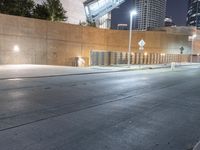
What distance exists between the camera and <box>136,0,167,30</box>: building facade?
13432 centimetres

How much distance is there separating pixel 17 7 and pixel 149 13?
118676 millimetres

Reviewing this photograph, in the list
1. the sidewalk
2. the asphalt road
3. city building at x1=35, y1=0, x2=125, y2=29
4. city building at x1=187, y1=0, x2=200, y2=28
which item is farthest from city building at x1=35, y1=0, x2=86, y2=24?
city building at x1=187, y1=0, x2=200, y2=28

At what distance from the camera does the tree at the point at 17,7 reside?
34938 millimetres

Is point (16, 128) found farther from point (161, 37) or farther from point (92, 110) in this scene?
point (161, 37)

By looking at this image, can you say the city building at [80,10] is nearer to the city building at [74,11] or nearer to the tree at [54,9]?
the city building at [74,11]

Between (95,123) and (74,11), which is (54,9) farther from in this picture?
(95,123)

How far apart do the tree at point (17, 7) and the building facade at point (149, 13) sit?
318 ft

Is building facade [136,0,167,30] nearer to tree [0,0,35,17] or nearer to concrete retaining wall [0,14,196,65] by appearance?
concrete retaining wall [0,14,196,65]

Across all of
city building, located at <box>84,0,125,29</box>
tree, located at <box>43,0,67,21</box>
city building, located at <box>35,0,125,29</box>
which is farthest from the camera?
city building, located at <box>84,0,125,29</box>

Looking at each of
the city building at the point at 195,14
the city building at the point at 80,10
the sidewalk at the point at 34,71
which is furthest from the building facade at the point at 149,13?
the sidewalk at the point at 34,71

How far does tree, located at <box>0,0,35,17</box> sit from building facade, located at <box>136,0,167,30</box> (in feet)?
318

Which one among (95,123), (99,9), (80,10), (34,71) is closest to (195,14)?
(99,9)

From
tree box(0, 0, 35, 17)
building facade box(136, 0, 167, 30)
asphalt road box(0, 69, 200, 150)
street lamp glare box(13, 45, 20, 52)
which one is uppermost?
building facade box(136, 0, 167, 30)

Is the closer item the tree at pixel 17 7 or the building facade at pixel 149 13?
the tree at pixel 17 7
